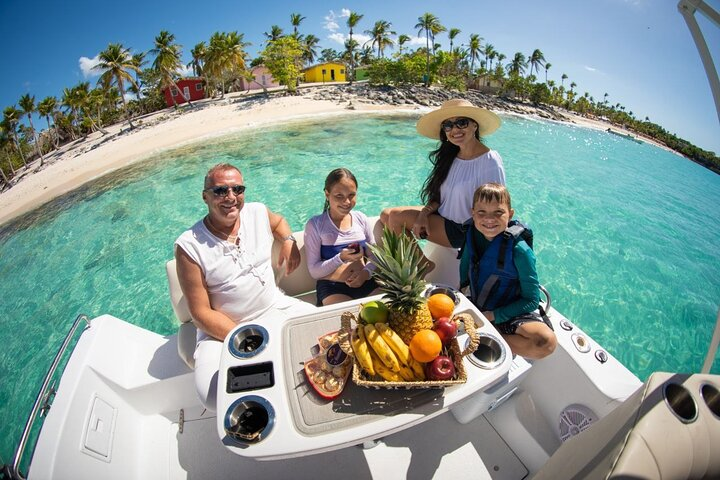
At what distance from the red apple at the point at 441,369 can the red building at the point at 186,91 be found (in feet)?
148

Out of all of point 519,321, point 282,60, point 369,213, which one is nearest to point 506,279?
point 519,321

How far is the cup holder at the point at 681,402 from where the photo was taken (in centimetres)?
76

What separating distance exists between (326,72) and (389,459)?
5278 centimetres

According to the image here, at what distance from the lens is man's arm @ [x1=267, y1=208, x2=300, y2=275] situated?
9.58 feet

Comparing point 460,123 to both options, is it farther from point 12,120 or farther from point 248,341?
point 12,120

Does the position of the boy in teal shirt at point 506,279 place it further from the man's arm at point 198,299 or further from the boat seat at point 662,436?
the man's arm at point 198,299

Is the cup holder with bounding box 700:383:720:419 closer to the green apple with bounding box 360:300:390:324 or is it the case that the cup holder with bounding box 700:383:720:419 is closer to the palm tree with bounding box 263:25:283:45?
the green apple with bounding box 360:300:390:324

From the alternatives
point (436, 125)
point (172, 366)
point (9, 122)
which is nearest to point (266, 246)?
point (172, 366)

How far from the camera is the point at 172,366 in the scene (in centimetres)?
245

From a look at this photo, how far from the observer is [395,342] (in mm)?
1445

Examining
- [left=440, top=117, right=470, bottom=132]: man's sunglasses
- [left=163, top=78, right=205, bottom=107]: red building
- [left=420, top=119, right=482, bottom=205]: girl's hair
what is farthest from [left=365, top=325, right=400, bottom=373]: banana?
[left=163, top=78, right=205, bottom=107]: red building

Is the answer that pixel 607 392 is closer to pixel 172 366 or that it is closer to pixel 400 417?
pixel 400 417

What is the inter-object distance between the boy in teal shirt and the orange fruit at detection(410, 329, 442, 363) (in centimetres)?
110

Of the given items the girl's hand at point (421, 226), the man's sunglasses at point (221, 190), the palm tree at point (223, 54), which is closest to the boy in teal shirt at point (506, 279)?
the girl's hand at point (421, 226)
